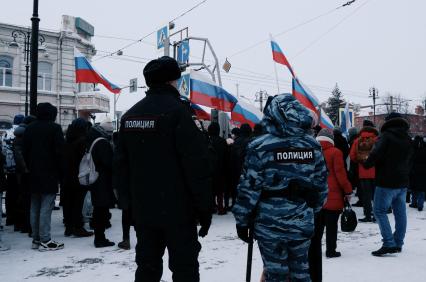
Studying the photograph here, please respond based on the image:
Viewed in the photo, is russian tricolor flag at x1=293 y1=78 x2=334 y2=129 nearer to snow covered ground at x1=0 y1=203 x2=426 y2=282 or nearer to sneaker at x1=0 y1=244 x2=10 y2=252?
snow covered ground at x1=0 y1=203 x2=426 y2=282

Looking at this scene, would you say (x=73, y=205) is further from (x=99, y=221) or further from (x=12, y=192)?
(x=12, y=192)

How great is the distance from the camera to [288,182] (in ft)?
10.4

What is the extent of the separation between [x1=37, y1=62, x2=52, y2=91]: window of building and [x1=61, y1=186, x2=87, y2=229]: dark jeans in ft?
88.3

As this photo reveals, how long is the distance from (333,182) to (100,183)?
3596mm

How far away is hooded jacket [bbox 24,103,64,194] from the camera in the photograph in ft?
20.1

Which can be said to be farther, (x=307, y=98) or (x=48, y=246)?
(x=307, y=98)

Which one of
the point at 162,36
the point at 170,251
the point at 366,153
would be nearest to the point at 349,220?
the point at 366,153

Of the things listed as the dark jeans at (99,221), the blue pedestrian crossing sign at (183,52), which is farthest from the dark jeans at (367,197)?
the blue pedestrian crossing sign at (183,52)

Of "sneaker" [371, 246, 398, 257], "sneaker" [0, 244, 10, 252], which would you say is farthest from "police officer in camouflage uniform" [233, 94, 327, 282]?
"sneaker" [0, 244, 10, 252]

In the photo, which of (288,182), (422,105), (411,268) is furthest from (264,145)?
(422,105)

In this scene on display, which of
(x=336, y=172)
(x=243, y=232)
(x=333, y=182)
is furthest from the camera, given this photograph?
(x=333, y=182)

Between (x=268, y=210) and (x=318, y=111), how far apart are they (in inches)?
309

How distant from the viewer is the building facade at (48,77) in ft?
99.3

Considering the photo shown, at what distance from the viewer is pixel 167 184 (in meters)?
3.08
